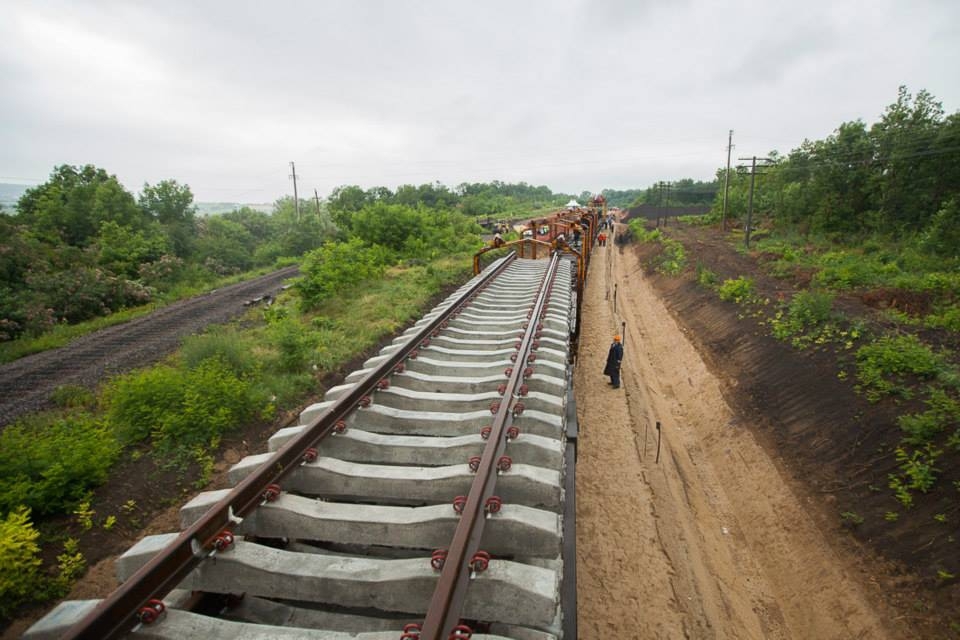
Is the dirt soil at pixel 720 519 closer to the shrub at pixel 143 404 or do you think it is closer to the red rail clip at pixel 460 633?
the red rail clip at pixel 460 633

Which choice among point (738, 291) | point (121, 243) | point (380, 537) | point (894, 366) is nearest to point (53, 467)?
→ point (380, 537)

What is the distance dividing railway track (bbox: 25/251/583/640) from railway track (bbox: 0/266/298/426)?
21.8 ft

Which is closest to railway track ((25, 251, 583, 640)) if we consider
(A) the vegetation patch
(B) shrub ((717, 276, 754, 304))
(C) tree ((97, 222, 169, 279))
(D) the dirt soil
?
(D) the dirt soil

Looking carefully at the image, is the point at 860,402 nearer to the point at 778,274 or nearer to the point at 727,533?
the point at 727,533

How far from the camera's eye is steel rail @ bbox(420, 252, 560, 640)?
1.99m

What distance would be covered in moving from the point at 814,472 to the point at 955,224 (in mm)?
18601

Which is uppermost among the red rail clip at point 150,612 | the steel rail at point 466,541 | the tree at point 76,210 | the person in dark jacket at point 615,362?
the tree at point 76,210

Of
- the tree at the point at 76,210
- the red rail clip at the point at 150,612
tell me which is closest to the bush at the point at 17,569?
the red rail clip at the point at 150,612

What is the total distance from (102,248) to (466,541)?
2481 cm

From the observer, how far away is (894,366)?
7219mm

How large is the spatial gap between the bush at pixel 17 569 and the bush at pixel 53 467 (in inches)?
27.9

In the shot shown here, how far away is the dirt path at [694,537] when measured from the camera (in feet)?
15.2

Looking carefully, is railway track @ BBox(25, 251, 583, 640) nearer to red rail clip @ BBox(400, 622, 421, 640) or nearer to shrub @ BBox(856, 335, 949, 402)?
red rail clip @ BBox(400, 622, 421, 640)

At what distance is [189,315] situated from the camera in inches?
536
